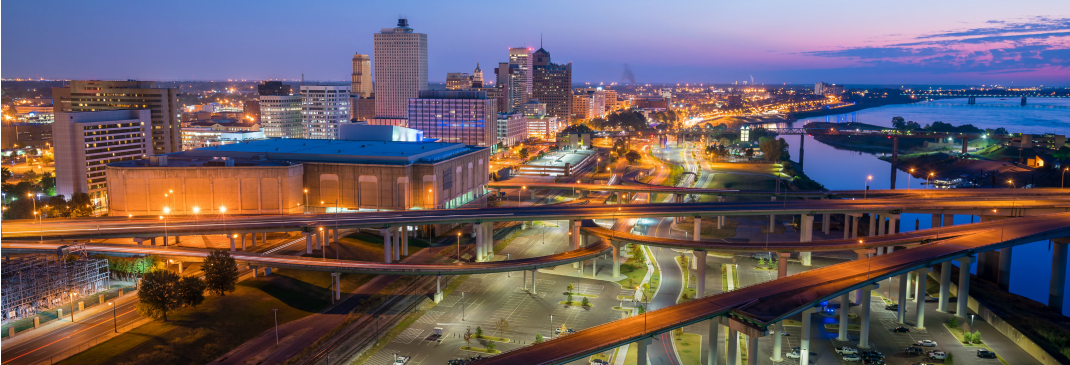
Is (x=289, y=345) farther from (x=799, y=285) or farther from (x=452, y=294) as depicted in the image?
(x=799, y=285)

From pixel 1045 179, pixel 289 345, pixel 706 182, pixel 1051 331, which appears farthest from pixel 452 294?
pixel 1045 179

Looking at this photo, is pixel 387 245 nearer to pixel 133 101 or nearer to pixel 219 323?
pixel 219 323

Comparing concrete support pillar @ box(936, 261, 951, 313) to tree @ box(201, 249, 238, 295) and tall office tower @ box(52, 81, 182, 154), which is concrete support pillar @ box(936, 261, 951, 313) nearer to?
tree @ box(201, 249, 238, 295)

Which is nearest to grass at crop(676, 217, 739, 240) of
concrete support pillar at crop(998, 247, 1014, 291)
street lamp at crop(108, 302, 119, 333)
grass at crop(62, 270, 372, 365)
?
concrete support pillar at crop(998, 247, 1014, 291)

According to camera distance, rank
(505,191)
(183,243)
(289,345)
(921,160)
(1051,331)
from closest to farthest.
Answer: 1. (289,345)
2. (1051,331)
3. (183,243)
4. (505,191)
5. (921,160)

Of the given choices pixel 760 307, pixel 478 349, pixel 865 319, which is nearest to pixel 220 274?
pixel 478 349

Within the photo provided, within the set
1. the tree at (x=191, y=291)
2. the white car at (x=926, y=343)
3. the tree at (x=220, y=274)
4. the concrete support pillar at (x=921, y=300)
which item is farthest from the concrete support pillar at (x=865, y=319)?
the tree at (x=191, y=291)
